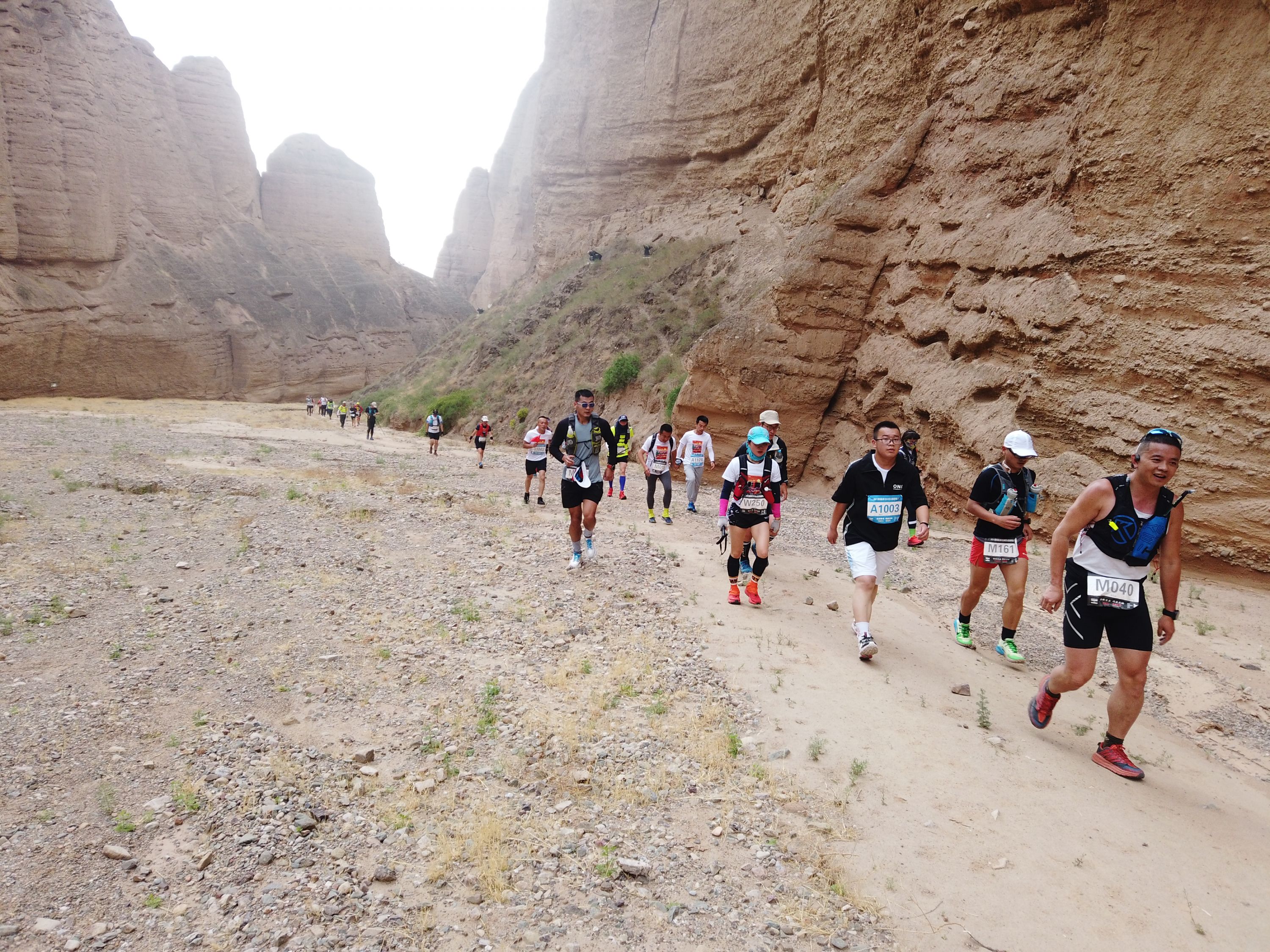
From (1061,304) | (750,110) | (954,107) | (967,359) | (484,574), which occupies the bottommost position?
(484,574)

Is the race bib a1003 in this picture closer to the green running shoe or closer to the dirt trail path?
the dirt trail path

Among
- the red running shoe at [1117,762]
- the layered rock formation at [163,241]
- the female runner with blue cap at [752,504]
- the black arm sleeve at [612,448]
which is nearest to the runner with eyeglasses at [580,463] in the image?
the black arm sleeve at [612,448]

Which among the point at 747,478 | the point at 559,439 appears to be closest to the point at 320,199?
the point at 559,439

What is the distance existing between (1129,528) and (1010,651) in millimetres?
2502

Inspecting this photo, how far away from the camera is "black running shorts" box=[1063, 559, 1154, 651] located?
4.10 metres

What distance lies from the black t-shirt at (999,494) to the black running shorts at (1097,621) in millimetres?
1682

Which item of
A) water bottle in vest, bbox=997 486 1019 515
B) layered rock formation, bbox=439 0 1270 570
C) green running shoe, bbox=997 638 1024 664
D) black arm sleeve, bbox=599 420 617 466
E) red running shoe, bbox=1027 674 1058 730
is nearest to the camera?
red running shoe, bbox=1027 674 1058 730

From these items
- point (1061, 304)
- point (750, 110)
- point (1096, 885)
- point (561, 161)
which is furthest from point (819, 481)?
point (561, 161)

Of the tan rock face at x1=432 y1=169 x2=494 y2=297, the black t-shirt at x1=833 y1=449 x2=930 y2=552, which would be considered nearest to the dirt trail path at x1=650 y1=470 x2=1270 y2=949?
the black t-shirt at x1=833 y1=449 x2=930 y2=552

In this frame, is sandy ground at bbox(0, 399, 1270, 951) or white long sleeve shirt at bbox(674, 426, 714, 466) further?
white long sleeve shirt at bbox(674, 426, 714, 466)

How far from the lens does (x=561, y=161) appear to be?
124 feet

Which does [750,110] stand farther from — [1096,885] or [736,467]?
[1096,885]

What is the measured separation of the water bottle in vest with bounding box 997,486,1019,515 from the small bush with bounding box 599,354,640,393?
17.5m

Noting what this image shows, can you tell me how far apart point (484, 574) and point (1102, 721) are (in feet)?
19.5
